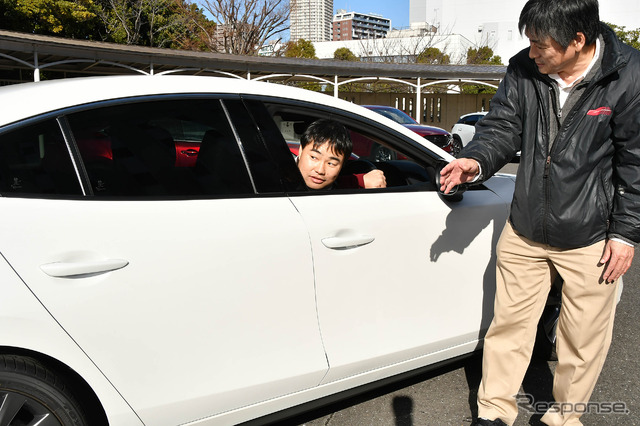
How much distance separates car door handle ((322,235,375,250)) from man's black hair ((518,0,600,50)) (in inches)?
40.5

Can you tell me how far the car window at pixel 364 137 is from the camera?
2551 mm

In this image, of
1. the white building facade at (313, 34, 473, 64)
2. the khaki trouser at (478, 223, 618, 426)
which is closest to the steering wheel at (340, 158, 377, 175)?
the khaki trouser at (478, 223, 618, 426)

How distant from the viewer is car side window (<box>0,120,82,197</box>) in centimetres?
180

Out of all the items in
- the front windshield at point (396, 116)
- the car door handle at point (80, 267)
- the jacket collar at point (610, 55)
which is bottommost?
the front windshield at point (396, 116)

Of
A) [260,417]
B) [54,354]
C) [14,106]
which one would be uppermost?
[14,106]

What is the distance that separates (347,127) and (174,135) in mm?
851

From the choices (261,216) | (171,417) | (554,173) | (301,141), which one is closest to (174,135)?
(261,216)

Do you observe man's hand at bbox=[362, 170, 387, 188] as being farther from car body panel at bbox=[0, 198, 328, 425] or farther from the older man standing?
car body panel at bbox=[0, 198, 328, 425]

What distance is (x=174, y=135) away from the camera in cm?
225

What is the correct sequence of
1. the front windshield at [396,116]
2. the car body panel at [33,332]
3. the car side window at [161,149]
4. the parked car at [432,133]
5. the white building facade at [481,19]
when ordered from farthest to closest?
the white building facade at [481,19] < the front windshield at [396,116] < the parked car at [432,133] < the car side window at [161,149] < the car body panel at [33,332]

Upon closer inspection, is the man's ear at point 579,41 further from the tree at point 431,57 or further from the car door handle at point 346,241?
the tree at point 431,57

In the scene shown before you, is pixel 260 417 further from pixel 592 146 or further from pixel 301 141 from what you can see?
pixel 592 146

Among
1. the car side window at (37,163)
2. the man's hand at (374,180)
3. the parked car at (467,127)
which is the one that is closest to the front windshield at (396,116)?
the parked car at (467,127)

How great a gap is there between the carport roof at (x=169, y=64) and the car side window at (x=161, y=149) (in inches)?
698
